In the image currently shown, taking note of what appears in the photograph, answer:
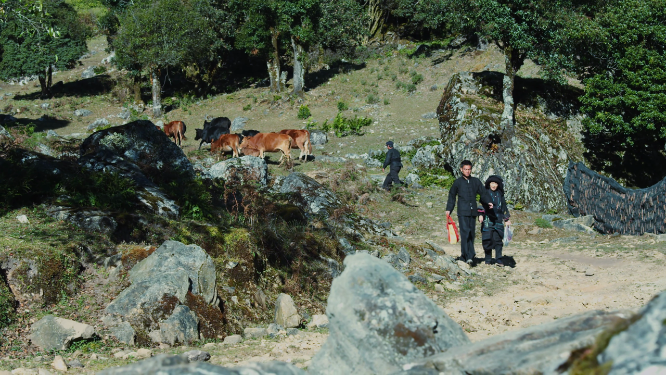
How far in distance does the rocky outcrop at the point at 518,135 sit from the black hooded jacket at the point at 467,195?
24.1 ft

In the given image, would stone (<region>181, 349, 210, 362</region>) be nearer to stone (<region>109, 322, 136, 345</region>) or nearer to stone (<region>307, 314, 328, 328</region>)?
stone (<region>109, 322, 136, 345</region>)

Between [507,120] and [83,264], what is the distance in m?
14.4

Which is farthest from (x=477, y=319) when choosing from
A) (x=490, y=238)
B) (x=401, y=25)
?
(x=401, y=25)

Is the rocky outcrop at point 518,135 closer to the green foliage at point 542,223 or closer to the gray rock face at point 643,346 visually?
the green foliage at point 542,223

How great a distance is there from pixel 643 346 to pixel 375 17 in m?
47.9

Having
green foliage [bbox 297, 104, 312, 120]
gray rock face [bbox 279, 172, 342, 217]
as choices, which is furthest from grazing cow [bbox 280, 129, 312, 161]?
green foliage [bbox 297, 104, 312, 120]

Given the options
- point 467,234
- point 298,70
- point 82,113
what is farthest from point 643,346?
point 82,113

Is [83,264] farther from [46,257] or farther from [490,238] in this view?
[490,238]

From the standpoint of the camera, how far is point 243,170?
48.1ft

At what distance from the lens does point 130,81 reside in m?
37.8

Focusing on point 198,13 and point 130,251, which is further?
point 198,13

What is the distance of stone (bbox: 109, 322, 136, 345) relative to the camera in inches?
228

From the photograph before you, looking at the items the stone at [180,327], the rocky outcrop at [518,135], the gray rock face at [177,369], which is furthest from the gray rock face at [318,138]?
the gray rock face at [177,369]

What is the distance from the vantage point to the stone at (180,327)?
6000 mm
